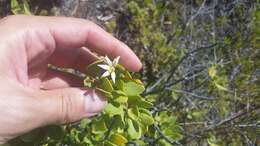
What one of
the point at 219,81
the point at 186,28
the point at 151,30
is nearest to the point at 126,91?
the point at 219,81

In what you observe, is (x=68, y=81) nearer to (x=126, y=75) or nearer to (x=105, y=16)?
(x=126, y=75)

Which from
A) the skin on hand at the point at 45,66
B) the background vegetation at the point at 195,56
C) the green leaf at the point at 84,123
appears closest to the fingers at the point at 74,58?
the skin on hand at the point at 45,66

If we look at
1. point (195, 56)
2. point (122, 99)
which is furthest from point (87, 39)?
point (195, 56)

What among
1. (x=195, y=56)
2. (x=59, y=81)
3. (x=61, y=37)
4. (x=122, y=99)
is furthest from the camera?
(x=195, y=56)

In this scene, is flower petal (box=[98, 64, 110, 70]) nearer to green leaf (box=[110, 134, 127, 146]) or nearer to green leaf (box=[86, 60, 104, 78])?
green leaf (box=[86, 60, 104, 78])

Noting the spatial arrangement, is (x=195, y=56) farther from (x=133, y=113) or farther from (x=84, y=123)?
(x=133, y=113)

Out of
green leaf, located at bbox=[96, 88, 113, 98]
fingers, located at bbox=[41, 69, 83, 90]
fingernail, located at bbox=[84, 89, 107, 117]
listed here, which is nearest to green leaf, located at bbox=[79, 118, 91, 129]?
fingers, located at bbox=[41, 69, 83, 90]
